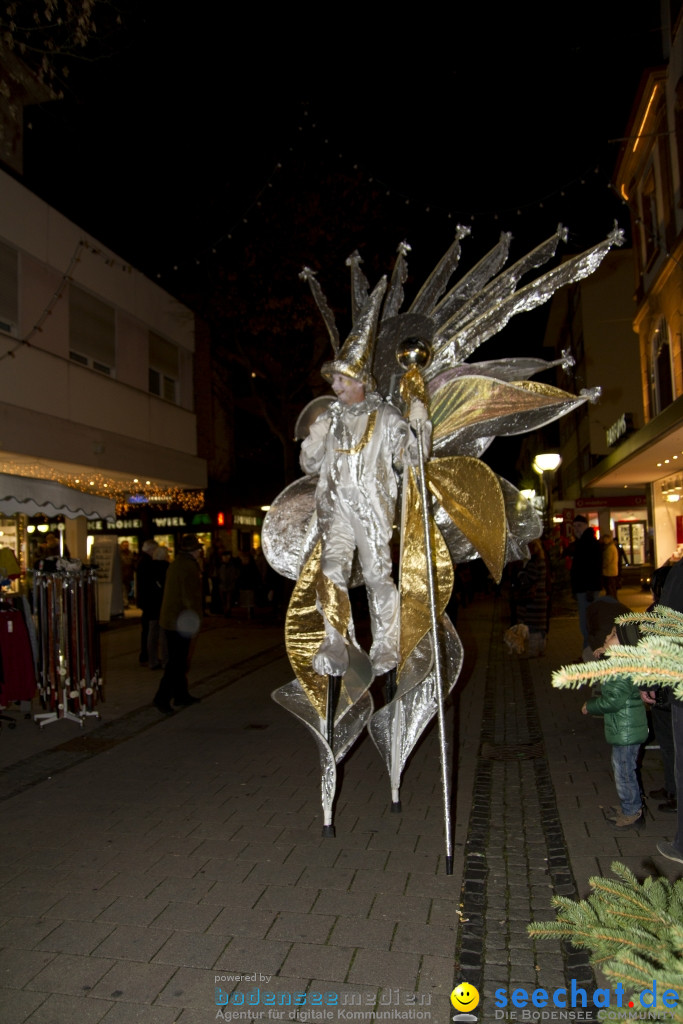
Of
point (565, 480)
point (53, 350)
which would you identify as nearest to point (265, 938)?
point (53, 350)

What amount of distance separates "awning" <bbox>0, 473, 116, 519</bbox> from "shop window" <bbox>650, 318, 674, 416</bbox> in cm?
1512

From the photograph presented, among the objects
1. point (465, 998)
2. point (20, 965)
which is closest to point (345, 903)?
point (465, 998)

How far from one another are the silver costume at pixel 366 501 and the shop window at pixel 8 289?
10493 millimetres

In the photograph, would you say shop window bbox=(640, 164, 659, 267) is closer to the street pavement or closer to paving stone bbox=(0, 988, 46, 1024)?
the street pavement

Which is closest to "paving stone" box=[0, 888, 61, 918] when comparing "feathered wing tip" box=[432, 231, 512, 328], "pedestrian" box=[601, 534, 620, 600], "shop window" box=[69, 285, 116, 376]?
"feathered wing tip" box=[432, 231, 512, 328]

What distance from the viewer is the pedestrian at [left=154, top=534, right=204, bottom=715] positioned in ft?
26.4

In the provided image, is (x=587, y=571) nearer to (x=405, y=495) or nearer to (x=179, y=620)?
(x=179, y=620)

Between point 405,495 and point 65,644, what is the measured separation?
459 centimetres

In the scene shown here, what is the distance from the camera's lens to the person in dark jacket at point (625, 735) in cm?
435

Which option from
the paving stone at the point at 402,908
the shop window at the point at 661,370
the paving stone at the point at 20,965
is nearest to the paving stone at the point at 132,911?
the paving stone at the point at 20,965

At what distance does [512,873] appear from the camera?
392 cm

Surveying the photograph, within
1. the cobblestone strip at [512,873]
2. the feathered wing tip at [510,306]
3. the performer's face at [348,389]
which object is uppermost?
the feathered wing tip at [510,306]

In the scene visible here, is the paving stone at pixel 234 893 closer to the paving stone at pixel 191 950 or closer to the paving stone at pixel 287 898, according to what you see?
the paving stone at pixel 287 898

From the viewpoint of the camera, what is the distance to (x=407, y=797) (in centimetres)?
516
